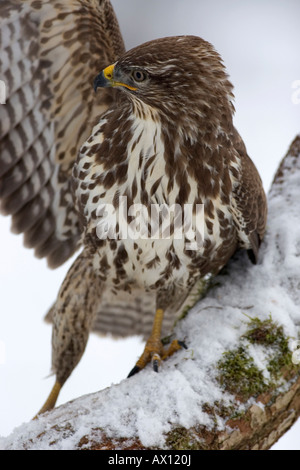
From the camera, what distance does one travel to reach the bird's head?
3000 mm

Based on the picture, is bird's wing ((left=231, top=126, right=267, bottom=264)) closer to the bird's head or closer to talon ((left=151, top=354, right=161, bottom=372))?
the bird's head

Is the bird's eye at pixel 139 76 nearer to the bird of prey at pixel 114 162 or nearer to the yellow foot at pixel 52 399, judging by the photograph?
the bird of prey at pixel 114 162

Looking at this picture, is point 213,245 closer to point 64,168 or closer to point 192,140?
point 192,140

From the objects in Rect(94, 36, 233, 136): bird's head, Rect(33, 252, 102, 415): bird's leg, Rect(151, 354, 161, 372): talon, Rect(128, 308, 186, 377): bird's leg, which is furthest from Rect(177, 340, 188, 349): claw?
Rect(94, 36, 233, 136): bird's head

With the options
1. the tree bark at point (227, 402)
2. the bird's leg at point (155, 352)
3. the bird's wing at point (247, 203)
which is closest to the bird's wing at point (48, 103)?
the bird's wing at point (247, 203)

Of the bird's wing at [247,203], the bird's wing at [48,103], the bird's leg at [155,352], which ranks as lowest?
the bird's leg at [155,352]

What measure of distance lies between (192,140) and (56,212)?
4.71ft

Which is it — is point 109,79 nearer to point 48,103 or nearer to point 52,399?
point 48,103

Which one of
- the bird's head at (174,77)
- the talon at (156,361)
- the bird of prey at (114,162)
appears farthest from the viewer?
the talon at (156,361)

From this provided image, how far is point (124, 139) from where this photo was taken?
11.0 feet

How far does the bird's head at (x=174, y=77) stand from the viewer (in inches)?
118

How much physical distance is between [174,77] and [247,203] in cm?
87

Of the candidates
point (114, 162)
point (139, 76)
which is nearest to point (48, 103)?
point (114, 162)

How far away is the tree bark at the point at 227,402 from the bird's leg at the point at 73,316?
635 mm
